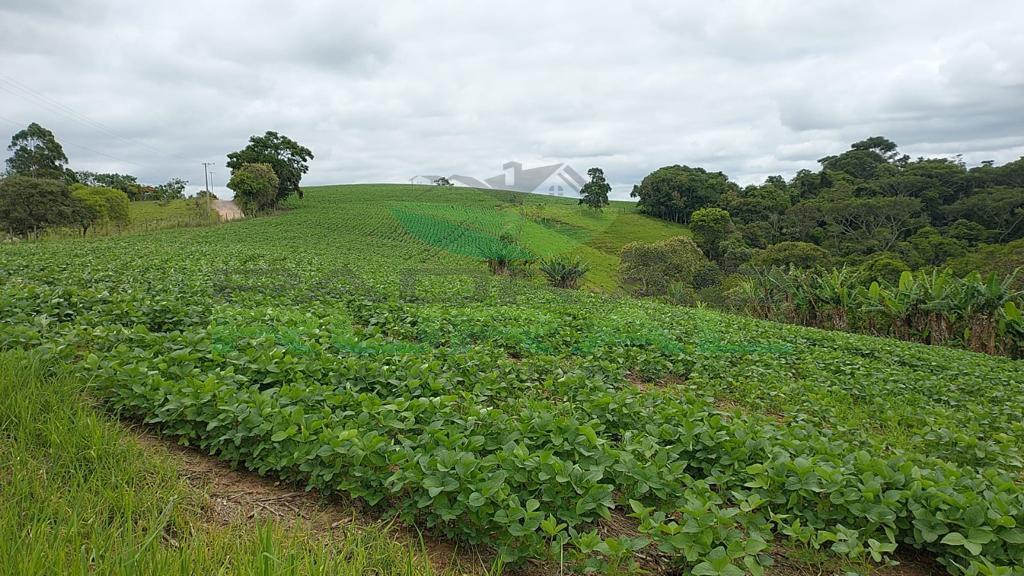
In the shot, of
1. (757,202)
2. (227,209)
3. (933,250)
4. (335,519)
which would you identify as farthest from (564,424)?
(757,202)

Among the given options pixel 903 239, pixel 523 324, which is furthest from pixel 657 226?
pixel 523 324

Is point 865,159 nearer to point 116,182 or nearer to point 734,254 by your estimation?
point 734,254

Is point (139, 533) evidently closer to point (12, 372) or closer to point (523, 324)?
point (12, 372)

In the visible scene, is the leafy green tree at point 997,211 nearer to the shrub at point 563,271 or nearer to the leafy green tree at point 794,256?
the leafy green tree at point 794,256

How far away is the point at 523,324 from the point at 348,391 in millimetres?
4386

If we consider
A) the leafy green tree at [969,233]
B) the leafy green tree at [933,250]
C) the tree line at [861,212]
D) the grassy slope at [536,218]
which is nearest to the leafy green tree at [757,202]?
the tree line at [861,212]

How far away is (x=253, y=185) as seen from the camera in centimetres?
4953

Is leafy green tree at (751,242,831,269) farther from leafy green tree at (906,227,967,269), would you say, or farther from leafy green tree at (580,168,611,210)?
leafy green tree at (580,168,611,210)

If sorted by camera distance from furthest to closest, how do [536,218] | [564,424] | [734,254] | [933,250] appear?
[734,254], [536,218], [933,250], [564,424]

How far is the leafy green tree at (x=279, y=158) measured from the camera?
185 ft

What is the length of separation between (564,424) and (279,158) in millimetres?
63194

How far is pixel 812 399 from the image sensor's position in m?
5.73

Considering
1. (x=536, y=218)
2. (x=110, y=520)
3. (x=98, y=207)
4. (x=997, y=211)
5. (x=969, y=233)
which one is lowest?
(x=110, y=520)

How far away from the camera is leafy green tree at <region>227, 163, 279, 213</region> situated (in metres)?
49.1
